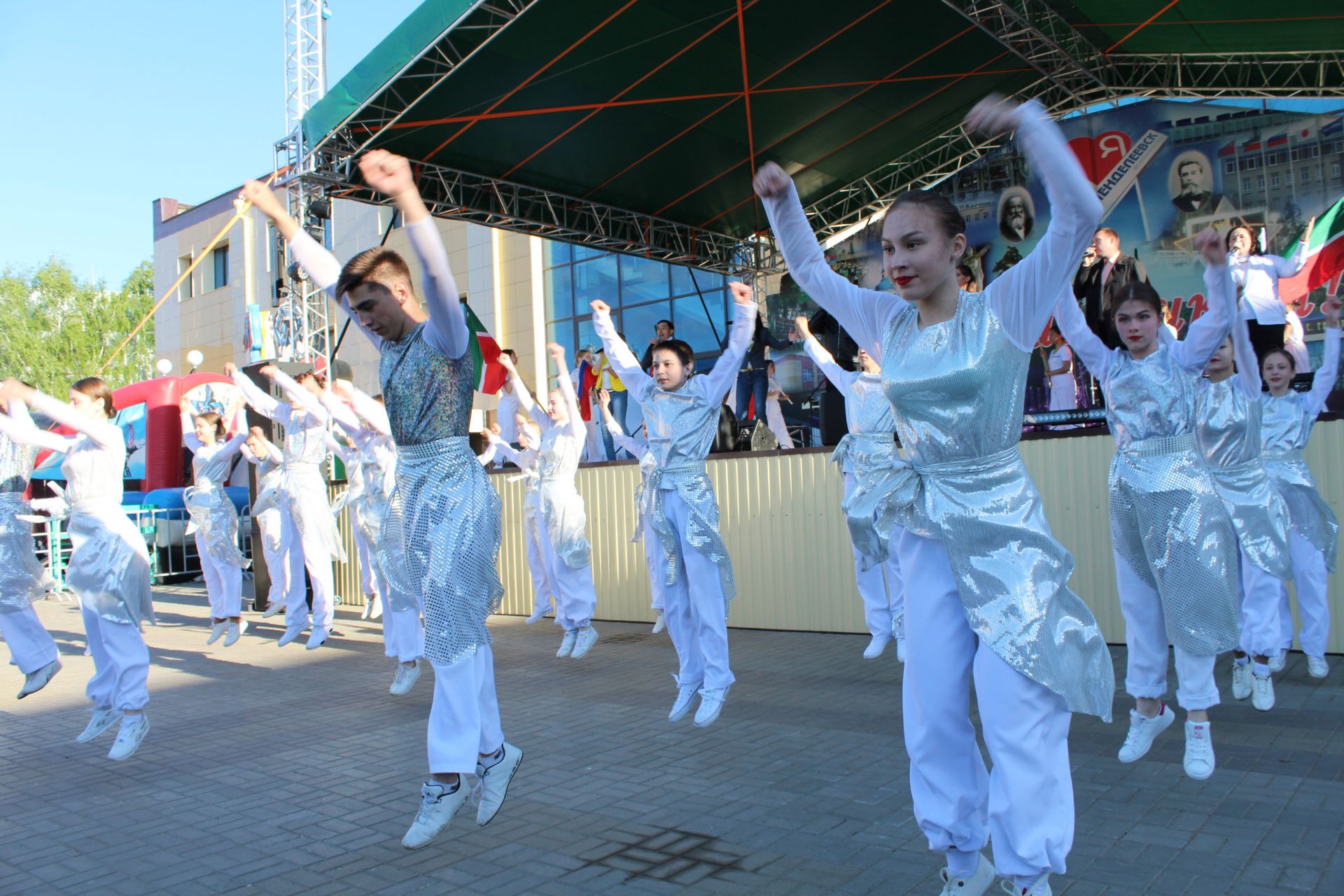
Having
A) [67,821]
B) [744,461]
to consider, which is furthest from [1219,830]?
[744,461]

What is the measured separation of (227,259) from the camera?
31.0 m

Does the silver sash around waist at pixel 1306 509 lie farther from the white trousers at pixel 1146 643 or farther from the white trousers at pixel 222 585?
the white trousers at pixel 222 585

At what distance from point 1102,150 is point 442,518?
41.0 feet

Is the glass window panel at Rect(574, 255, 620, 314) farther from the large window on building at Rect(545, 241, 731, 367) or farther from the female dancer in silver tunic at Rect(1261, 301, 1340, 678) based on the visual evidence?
the female dancer in silver tunic at Rect(1261, 301, 1340, 678)

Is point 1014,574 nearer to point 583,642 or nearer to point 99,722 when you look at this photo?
point 99,722

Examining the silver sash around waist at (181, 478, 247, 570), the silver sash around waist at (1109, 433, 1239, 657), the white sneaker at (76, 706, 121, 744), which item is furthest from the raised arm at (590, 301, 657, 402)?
the silver sash around waist at (181, 478, 247, 570)

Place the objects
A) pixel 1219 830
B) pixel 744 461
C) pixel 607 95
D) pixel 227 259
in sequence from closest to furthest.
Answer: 1. pixel 1219 830
2. pixel 744 461
3. pixel 607 95
4. pixel 227 259

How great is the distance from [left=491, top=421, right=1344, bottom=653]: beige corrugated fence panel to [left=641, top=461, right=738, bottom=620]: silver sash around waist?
226 centimetres

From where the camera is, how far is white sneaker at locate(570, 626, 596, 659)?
8.23 m

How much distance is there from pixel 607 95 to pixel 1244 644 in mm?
7844

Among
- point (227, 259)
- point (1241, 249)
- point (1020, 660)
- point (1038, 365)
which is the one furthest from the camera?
point (227, 259)

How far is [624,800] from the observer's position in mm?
4164

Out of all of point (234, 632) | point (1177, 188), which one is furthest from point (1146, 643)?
point (1177, 188)

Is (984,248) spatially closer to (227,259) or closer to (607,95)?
(607,95)
